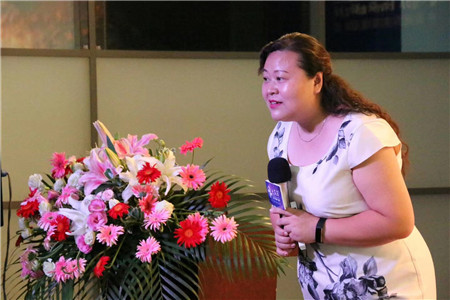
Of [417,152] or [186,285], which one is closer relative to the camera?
[186,285]

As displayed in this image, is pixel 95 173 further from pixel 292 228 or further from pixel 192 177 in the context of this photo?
pixel 292 228

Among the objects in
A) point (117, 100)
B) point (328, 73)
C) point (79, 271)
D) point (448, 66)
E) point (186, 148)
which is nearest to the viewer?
point (79, 271)

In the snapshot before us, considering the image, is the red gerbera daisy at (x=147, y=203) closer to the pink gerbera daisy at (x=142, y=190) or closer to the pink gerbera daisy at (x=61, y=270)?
the pink gerbera daisy at (x=142, y=190)

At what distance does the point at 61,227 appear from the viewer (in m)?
2.08

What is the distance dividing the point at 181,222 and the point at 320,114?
1.72ft

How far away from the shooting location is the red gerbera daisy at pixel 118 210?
80.1 inches

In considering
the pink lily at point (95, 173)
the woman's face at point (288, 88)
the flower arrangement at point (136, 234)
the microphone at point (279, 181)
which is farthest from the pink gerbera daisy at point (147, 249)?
the woman's face at point (288, 88)

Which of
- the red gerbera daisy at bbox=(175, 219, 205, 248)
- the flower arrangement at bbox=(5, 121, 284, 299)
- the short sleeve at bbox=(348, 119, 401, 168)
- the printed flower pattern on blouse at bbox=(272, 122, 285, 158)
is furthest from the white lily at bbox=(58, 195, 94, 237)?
the short sleeve at bbox=(348, 119, 401, 168)

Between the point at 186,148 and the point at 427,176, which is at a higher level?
the point at 186,148

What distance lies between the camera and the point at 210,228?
6.88ft

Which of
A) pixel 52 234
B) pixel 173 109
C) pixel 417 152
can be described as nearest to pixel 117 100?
pixel 173 109

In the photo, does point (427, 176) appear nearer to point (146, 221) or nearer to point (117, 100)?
point (117, 100)

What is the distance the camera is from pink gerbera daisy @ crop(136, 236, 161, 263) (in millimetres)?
1997

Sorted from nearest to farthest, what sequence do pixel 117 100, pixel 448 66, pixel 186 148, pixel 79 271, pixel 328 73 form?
pixel 79 271, pixel 328 73, pixel 186 148, pixel 117 100, pixel 448 66
